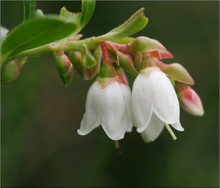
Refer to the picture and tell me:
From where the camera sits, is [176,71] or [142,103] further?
[176,71]

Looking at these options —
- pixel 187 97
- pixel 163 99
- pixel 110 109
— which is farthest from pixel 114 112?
pixel 187 97

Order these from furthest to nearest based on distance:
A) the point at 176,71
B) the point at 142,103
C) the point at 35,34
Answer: the point at 176,71
the point at 142,103
the point at 35,34

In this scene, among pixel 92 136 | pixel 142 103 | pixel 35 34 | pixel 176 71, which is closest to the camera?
pixel 35 34

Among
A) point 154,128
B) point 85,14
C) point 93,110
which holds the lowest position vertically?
point 154,128

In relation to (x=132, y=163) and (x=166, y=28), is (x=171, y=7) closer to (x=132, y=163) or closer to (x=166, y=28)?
(x=166, y=28)

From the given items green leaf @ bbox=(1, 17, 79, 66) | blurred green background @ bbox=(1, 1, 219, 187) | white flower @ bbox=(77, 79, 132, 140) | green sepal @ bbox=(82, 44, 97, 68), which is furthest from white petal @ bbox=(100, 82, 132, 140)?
blurred green background @ bbox=(1, 1, 219, 187)

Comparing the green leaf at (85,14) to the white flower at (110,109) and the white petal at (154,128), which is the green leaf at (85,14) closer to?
the white flower at (110,109)

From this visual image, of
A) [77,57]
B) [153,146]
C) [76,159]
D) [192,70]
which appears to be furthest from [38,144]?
[77,57]

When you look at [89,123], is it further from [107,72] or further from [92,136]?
[92,136]
